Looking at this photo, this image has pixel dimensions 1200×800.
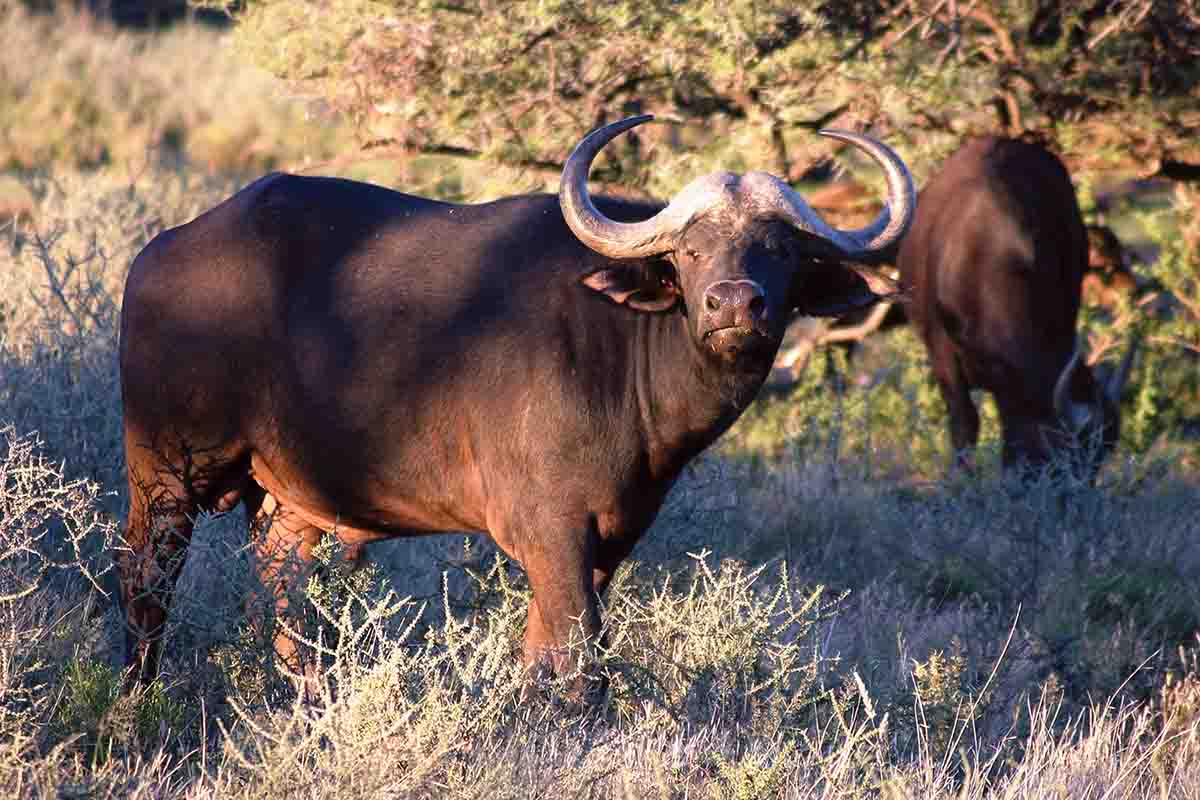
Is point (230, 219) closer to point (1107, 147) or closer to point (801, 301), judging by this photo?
point (801, 301)

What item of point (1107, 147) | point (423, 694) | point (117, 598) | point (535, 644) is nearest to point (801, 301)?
point (535, 644)

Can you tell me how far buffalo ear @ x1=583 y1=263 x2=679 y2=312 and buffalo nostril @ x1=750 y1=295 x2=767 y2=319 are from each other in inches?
18.5

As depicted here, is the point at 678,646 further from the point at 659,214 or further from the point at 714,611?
the point at 659,214

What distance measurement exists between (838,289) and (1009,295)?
15.5ft

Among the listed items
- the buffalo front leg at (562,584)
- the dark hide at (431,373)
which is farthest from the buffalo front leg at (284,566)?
the buffalo front leg at (562,584)

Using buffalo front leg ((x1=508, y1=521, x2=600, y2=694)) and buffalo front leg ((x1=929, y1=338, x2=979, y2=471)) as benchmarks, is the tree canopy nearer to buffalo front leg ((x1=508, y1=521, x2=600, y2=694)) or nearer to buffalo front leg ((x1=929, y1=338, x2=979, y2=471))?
buffalo front leg ((x1=929, y1=338, x2=979, y2=471))

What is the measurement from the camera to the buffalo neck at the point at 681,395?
5328mm

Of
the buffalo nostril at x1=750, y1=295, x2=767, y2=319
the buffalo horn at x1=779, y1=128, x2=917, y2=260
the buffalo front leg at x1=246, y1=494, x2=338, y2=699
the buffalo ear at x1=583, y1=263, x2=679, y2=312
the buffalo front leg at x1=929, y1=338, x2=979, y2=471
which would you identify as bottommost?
the buffalo front leg at x1=929, y1=338, x2=979, y2=471

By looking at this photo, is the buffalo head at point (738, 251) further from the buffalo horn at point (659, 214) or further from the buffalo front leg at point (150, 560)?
the buffalo front leg at point (150, 560)

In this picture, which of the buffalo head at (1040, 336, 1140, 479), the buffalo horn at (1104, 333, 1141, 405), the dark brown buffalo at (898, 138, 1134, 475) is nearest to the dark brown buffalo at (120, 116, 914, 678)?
the buffalo head at (1040, 336, 1140, 479)

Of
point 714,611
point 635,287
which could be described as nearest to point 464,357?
point 635,287

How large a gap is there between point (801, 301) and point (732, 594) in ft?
3.35

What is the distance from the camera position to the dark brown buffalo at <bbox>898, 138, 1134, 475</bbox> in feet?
31.8

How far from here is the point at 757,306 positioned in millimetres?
4961
